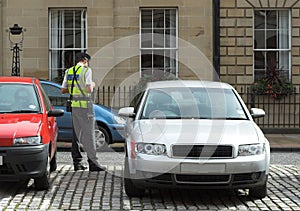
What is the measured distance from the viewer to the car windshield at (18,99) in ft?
30.0

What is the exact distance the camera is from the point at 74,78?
10352 millimetres

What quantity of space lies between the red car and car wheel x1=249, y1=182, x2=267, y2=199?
2.78 metres

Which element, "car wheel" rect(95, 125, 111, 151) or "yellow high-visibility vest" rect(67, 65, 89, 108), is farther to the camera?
"car wheel" rect(95, 125, 111, 151)

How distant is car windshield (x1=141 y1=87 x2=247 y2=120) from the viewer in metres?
8.59

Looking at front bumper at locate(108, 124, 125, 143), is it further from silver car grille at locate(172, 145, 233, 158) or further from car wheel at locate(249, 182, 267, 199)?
silver car grille at locate(172, 145, 233, 158)

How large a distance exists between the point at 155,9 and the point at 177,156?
14198mm

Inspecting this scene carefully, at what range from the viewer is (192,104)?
28.8 feet

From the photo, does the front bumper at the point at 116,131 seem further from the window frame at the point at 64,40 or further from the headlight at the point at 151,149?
the headlight at the point at 151,149

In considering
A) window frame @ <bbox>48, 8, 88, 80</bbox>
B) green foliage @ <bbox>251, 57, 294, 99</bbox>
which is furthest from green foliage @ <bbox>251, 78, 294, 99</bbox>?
window frame @ <bbox>48, 8, 88, 80</bbox>

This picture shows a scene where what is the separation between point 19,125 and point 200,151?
2562mm

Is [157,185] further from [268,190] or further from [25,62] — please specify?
[25,62]

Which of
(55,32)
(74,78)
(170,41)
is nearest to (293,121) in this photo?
(170,41)

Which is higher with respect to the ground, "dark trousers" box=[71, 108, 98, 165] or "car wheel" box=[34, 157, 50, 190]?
"dark trousers" box=[71, 108, 98, 165]

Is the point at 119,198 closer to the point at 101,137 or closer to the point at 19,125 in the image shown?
the point at 19,125
